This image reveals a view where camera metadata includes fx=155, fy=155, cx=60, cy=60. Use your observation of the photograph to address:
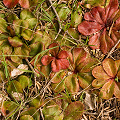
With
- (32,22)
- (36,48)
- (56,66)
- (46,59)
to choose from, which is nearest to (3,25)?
(32,22)

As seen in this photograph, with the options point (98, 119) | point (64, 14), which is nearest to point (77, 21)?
point (64, 14)

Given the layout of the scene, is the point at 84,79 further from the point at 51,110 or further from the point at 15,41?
the point at 15,41

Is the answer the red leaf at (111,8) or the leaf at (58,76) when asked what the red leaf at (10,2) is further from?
the red leaf at (111,8)

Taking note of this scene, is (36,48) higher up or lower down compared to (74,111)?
higher up

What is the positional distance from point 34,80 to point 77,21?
2.35 ft

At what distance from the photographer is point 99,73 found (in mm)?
1487

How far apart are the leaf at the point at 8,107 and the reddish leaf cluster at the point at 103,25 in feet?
3.05

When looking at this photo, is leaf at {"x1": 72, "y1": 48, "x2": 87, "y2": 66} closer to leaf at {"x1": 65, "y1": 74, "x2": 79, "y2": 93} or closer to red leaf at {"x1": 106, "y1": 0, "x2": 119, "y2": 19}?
leaf at {"x1": 65, "y1": 74, "x2": 79, "y2": 93}

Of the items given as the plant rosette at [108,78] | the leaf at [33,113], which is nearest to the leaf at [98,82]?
the plant rosette at [108,78]

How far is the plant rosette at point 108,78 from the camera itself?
1473mm

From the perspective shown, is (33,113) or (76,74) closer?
(33,113)

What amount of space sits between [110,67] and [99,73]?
0.12 metres

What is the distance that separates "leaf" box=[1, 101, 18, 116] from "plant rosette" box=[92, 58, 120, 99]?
0.76 meters

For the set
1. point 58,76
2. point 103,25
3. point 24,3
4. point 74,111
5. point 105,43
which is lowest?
point 74,111
